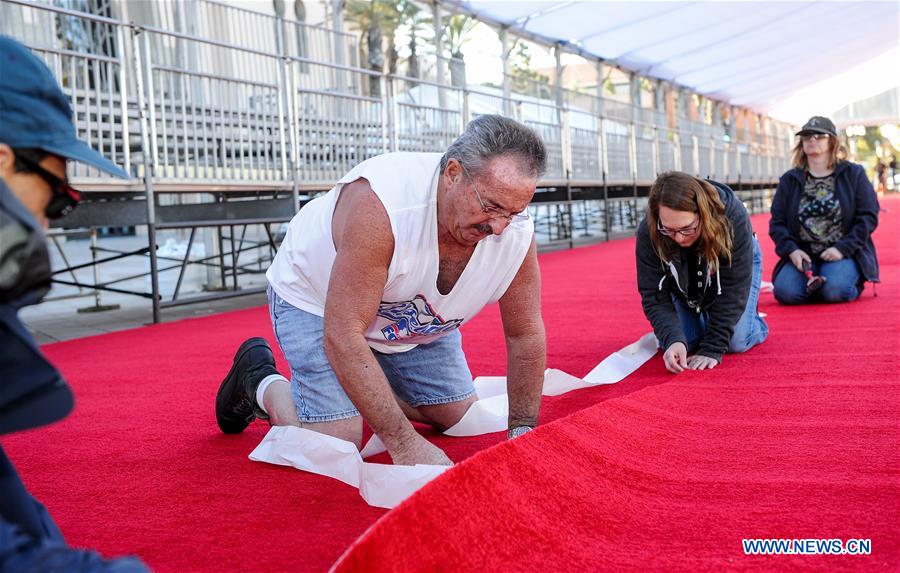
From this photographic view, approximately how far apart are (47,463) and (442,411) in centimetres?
123

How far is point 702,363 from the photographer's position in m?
3.71

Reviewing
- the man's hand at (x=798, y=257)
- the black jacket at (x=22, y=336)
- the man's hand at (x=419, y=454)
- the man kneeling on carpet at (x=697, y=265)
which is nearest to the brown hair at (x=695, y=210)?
the man kneeling on carpet at (x=697, y=265)

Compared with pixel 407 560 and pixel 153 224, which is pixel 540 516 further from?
pixel 153 224

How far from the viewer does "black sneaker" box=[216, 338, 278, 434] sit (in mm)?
2955

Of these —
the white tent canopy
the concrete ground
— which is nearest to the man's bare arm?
the concrete ground

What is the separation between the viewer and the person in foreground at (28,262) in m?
1.05

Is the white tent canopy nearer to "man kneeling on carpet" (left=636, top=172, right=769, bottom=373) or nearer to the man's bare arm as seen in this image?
"man kneeling on carpet" (left=636, top=172, right=769, bottom=373)

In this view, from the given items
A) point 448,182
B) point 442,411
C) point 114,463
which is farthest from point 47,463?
point 448,182

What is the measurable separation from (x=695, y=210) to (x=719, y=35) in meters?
17.6

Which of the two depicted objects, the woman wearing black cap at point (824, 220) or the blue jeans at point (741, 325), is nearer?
the blue jeans at point (741, 325)

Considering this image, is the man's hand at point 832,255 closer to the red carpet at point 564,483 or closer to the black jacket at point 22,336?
the red carpet at point 564,483

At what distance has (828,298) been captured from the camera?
545 cm

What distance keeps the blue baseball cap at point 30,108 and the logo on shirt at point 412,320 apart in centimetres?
128

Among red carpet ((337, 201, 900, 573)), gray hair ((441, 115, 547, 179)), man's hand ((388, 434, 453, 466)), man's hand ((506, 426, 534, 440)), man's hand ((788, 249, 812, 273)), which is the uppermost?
gray hair ((441, 115, 547, 179))
